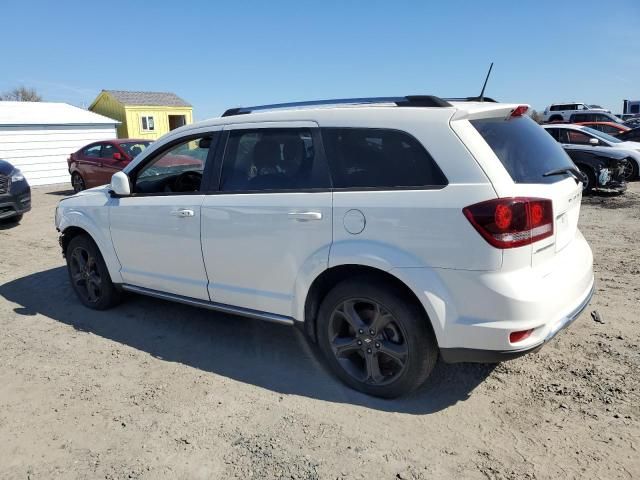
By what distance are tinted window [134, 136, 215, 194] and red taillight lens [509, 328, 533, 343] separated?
266 cm

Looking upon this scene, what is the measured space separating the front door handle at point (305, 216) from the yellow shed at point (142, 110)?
3532 centimetres

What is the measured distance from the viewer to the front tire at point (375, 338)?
9.82 ft

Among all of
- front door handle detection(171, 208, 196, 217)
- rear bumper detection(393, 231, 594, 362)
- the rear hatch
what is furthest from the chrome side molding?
the rear hatch

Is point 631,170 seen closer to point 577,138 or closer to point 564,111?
point 577,138

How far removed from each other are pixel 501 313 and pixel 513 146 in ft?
3.27

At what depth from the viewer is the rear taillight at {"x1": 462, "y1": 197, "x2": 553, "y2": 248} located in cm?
263

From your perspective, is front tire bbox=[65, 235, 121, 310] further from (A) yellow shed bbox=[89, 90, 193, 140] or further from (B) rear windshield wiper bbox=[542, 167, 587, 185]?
(A) yellow shed bbox=[89, 90, 193, 140]

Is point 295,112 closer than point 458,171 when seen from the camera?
No

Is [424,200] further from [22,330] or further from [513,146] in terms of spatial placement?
[22,330]

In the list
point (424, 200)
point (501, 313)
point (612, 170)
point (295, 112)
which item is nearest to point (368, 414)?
point (501, 313)

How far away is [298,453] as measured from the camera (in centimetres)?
277

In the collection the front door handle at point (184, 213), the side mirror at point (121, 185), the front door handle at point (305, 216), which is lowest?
the front door handle at point (184, 213)

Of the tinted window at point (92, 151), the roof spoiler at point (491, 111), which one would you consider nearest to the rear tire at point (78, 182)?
the tinted window at point (92, 151)

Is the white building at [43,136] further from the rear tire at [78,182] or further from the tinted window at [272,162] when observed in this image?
the tinted window at [272,162]
